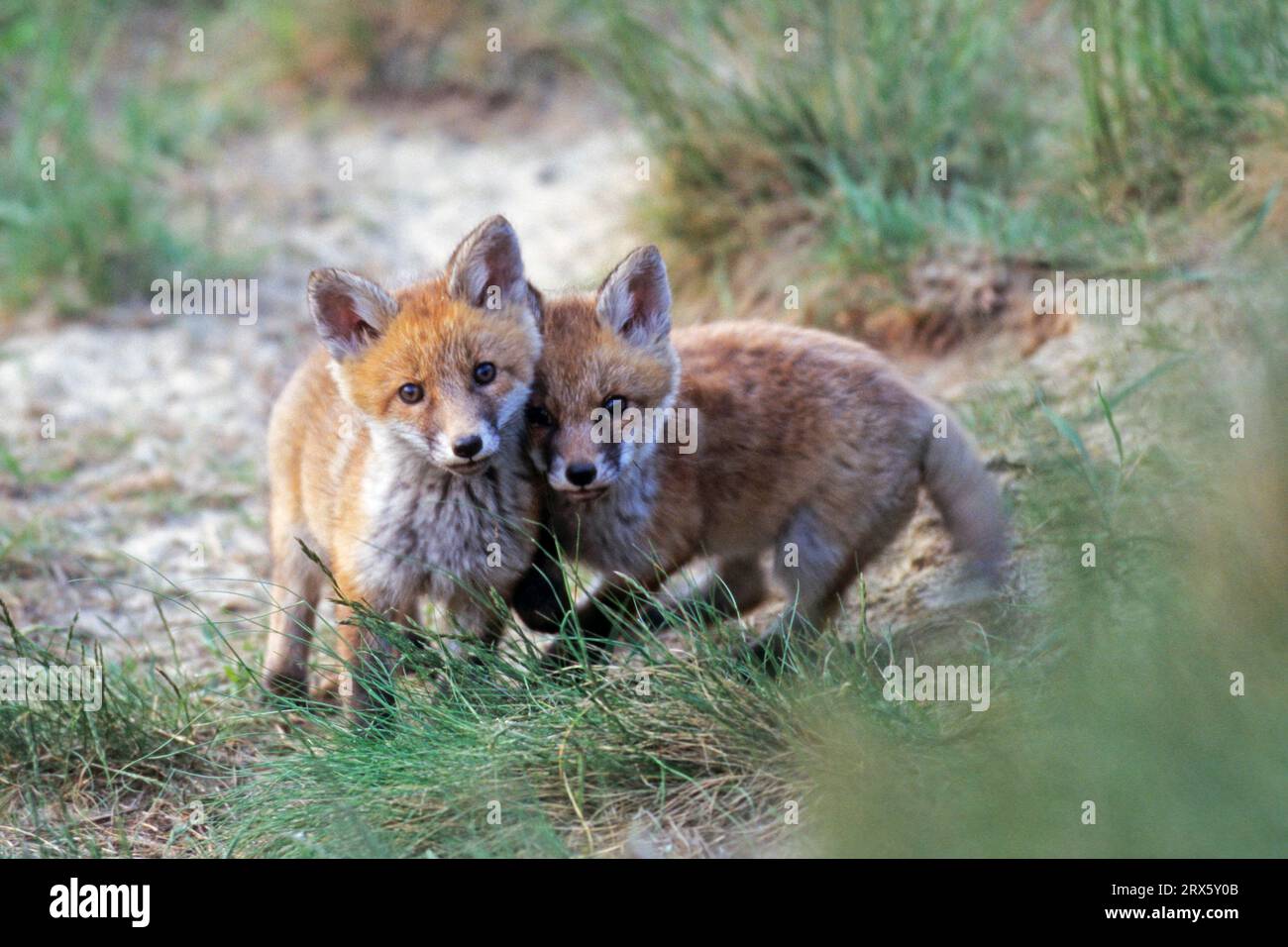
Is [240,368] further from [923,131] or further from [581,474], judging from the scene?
[581,474]

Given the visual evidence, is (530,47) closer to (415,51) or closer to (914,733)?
(415,51)

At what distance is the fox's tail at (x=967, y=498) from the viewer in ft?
16.3

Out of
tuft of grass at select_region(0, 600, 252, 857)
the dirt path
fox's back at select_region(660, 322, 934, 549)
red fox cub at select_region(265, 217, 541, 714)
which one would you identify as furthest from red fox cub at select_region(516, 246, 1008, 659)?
tuft of grass at select_region(0, 600, 252, 857)

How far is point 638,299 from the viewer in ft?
15.8

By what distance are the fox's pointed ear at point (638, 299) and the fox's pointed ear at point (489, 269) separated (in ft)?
0.95

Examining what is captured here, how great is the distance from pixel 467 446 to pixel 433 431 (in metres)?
0.18

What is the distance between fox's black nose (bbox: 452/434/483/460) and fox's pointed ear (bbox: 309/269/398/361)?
0.61 metres

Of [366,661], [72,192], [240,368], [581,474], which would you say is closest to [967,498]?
[581,474]

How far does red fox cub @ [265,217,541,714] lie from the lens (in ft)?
14.3

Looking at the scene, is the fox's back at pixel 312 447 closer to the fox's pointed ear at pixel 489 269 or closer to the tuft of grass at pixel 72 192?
the fox's pointed ear at pixel 489 269

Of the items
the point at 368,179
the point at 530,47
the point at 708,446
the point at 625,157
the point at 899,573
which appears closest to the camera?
the point at 708,446

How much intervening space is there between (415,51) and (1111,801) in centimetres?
911
